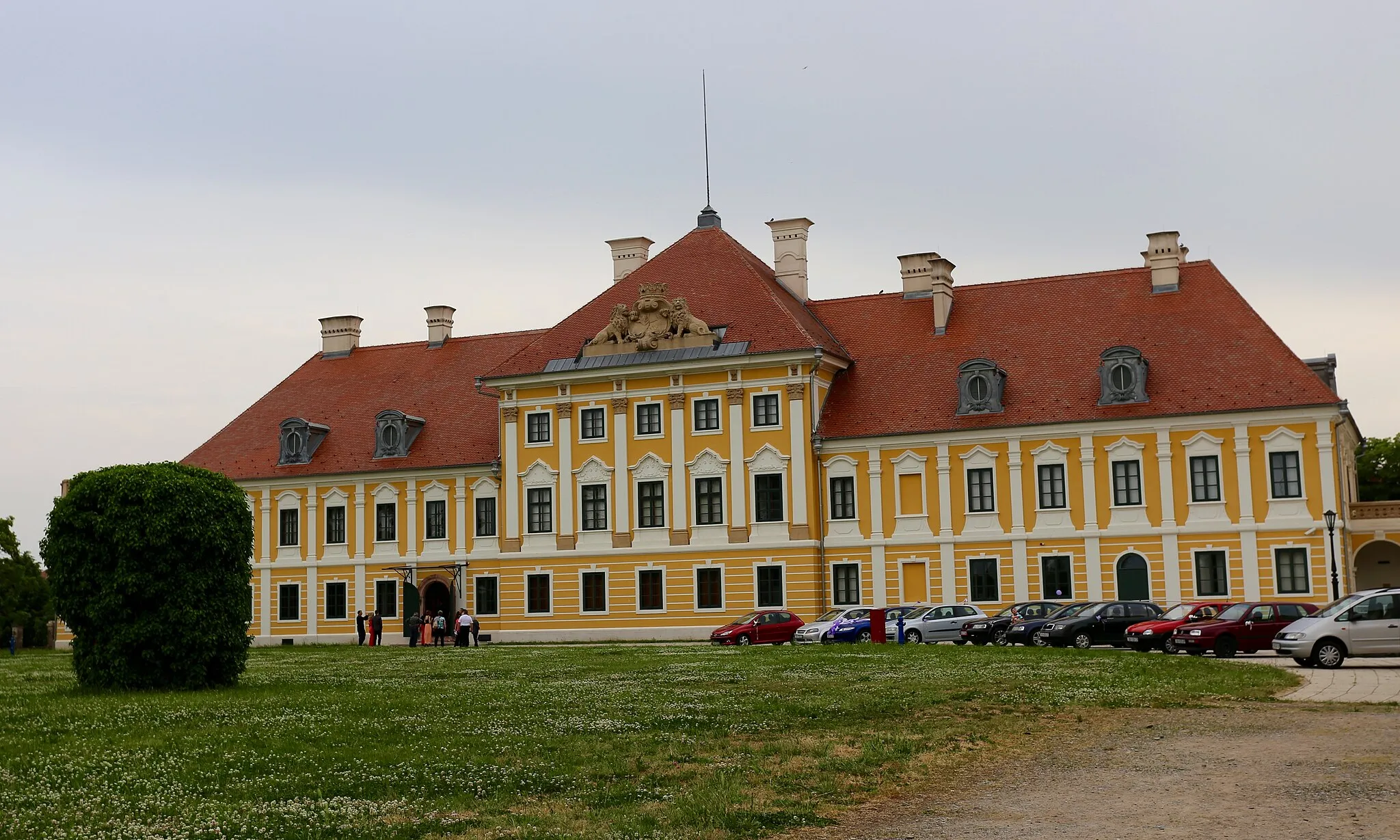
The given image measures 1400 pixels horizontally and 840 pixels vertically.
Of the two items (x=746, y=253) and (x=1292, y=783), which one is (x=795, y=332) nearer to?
(x=746, y=253)

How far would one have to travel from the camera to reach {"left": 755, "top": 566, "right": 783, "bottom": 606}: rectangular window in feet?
179

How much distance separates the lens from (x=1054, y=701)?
2164 centimetres

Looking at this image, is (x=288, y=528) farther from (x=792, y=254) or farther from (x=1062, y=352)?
(x=1062, y=352)

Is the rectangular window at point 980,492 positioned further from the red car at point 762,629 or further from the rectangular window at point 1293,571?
the rectangular window at point 1293,571

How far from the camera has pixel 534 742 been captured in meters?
17.4

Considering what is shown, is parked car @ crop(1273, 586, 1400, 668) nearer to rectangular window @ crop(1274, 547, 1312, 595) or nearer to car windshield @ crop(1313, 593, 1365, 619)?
car windshield @ crop(1313, 593, 1365, 619)

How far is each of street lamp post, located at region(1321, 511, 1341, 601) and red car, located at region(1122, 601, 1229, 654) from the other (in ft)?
32.9

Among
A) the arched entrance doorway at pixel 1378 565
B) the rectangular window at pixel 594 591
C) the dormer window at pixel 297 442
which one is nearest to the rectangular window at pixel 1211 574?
the arched entrance doorway at pixel 1378 565

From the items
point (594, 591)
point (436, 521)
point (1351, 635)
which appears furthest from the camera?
point (436, 521)

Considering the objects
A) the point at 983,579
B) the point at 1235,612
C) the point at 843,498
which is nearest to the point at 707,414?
the point at 843,498

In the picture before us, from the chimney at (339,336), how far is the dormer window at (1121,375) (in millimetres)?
35184

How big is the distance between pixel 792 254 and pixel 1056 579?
18.1 metres

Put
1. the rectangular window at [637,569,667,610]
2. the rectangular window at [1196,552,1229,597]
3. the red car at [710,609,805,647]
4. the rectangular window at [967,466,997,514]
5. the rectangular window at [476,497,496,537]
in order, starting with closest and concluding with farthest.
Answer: the red car at [710,609,805,647]
the rectangular window at [1196,552,1229,597]
the rectangular window at [967,466,997,514]
the rectangular window at [637,569,667,610]
the rectangular window at [476,497,496,537]

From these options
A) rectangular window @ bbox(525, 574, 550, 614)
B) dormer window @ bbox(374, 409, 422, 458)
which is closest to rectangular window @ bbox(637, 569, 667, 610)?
rectangular window @ bbox(525, 574, 550, 614)
